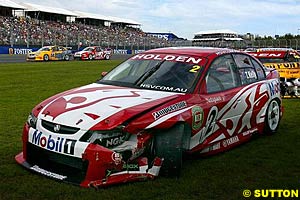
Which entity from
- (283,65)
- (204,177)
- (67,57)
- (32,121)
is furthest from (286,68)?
(67,57)

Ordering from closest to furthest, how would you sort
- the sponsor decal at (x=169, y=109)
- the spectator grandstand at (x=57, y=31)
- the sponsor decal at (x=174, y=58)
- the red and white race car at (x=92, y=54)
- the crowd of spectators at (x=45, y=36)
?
the sponsor decal at (x=169, y=109) → the sponsor decal at (x=174, y=58) → the red and white race car at (x=92, y=54) → the crowd of spectators at (x=45, y=36) → the spectator grandstand at (x=57, y=31)

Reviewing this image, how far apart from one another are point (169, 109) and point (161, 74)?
88cm

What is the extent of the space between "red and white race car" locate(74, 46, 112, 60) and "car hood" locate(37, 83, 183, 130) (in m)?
32.1

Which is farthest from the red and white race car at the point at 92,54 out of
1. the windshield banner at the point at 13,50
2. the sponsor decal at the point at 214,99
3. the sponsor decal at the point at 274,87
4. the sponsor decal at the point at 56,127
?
the sponsor decal at the point at 56,127

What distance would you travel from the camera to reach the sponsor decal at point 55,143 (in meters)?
4.16

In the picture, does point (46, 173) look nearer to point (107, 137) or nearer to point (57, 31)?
point (107, 137)

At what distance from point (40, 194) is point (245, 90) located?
327 centimetres

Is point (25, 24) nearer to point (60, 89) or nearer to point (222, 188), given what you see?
point (60, 89)

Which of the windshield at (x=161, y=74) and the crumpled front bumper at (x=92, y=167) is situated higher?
the windshield at (x=161, y=74)

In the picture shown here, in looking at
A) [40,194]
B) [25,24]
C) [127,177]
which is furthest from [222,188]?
[25,24]

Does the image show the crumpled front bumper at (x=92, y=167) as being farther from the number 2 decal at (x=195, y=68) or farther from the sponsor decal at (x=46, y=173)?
the number 2 decal at (x=195, y=68)

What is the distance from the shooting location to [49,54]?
3325 cm

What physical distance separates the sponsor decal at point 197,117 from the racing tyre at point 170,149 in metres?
0.37

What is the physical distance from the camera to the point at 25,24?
51219mm
